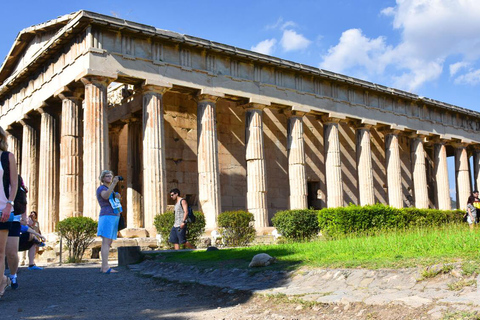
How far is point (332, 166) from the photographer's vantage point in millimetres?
26594

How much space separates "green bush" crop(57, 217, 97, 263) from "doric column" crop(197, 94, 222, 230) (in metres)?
5.93

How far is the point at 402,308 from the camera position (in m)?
5.03

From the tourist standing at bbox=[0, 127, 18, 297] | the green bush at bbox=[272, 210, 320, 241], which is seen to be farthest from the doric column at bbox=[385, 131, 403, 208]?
the tourist standing at bbox=[0, 127, 18, 297]

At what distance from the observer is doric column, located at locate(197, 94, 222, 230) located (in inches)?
850

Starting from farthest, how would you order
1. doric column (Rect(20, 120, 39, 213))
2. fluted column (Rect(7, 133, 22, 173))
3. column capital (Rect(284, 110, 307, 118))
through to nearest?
fluted column (Rect(7, 133, 22, 173)) → column capital (Rect(284, 110, 307, 118)) → doric column (Rect(20, 120, 39, 213))

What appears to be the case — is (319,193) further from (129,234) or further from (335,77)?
(129,234)

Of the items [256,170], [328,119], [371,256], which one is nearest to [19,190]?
[371,256]

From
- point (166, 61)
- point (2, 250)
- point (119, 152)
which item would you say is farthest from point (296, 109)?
point (2, 250)

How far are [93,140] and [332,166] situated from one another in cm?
1258

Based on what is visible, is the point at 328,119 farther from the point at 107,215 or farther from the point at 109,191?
the point at 109,191

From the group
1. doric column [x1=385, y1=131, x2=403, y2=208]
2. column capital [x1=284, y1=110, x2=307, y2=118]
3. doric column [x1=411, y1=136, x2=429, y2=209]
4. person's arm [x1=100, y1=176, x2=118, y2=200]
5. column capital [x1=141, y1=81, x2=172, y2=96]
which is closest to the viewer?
person's arm [x1=100, y1=176, x2=118, y2=200]

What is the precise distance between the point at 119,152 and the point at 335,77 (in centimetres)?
1162

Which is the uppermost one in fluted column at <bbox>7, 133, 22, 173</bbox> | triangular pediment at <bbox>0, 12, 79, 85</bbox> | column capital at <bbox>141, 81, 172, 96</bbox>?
triangular pediment at <bbox>0, 12, 79, 85</bbox>

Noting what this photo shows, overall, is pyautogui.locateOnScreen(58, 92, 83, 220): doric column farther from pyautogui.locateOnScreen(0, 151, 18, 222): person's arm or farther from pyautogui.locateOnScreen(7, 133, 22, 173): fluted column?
pyautogui.locateOnScreen(0, 151, 18, 222): person's arm
